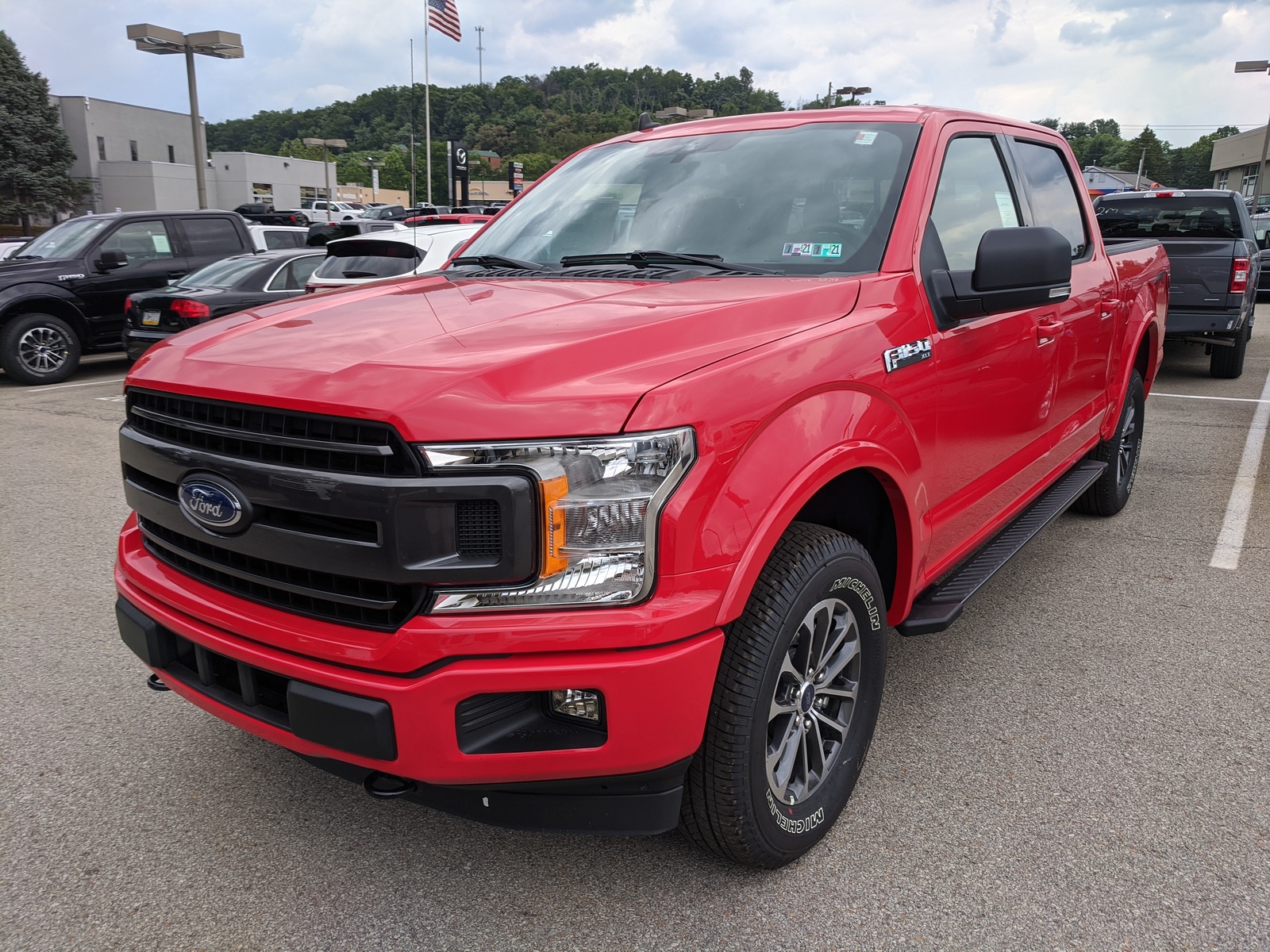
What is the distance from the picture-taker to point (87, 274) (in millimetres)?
10664

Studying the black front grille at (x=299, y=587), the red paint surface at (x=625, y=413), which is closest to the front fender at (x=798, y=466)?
the red paint surface at (x=625, y=413)

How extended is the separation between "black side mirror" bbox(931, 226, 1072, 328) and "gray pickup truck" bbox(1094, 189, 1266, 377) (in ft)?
23.8

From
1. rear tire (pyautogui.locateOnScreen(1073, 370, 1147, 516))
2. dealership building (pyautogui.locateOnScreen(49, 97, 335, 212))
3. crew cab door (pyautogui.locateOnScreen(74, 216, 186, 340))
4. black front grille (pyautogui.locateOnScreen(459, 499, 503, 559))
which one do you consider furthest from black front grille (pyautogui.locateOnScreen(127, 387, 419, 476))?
dealership building (pyautogui.locateOnScreen(49, 97, 335, 212))

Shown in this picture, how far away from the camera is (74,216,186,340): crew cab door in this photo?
423 inches

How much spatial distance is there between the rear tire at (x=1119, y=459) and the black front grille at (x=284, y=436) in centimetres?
422

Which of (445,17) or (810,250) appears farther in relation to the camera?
(445,17)

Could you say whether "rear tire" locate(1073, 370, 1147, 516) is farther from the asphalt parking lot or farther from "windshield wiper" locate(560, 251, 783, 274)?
"windshield wiper" locate(560, 251, 783, 274)

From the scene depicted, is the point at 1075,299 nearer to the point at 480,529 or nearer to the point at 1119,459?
the point at 1119,459

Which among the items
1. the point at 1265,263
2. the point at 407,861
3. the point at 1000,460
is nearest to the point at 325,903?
the point at 407,861

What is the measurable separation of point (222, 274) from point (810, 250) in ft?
29.8

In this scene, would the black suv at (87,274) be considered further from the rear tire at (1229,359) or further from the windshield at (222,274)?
the rear tire at (1229,359)

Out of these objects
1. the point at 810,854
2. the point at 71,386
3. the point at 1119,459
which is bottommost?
the point at 71,386

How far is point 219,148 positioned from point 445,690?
108140mm

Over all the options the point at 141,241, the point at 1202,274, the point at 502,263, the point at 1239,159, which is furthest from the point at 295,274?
the point at 1239,159
